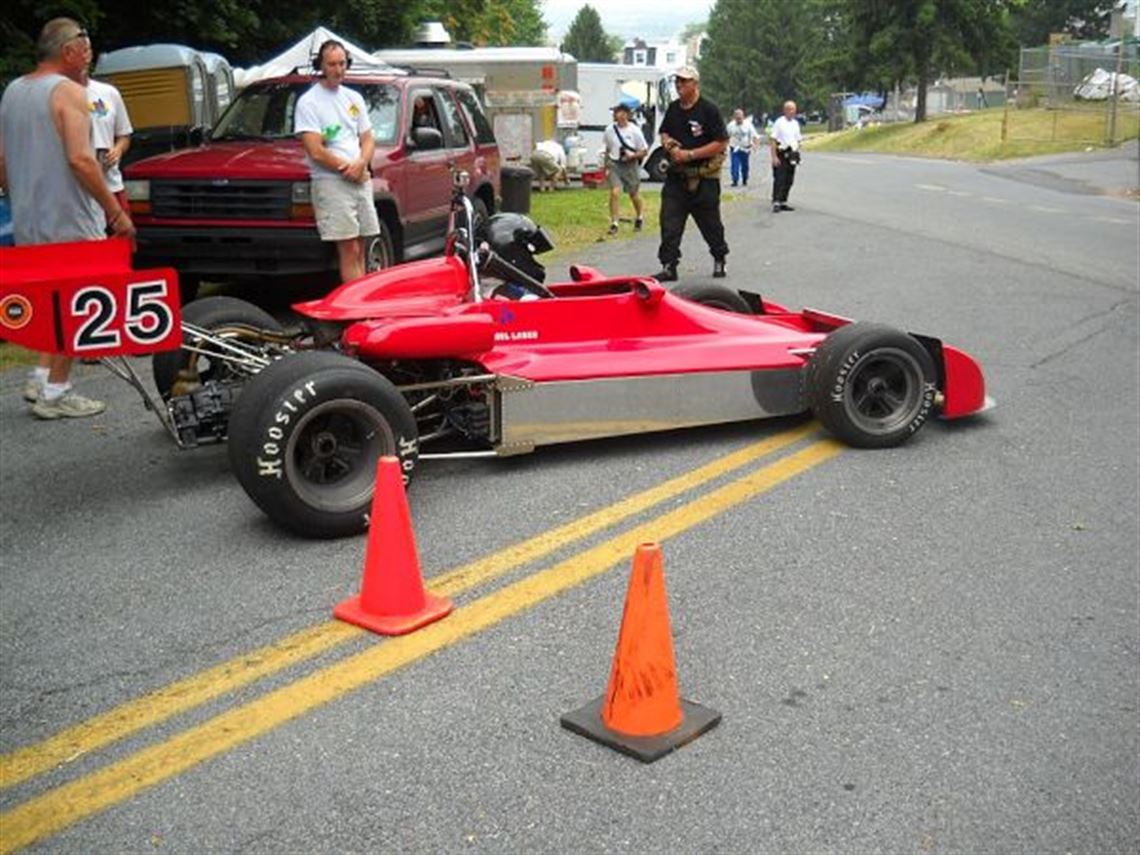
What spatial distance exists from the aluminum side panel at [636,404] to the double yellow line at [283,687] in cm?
56

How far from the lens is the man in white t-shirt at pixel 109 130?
29.0 feet

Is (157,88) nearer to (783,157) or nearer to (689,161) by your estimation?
(689,161)

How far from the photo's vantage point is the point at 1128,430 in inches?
270

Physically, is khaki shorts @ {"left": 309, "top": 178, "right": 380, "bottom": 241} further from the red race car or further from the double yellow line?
the double yellow line

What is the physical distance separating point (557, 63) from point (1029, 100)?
28138 millimetres

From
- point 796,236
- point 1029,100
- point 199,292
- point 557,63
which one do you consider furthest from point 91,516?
point 1029,100

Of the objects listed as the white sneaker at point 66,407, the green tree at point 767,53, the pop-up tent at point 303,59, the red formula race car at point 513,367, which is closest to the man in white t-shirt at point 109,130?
the white sneaker at point 66,407

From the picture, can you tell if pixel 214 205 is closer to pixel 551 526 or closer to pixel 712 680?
pixel 551 526

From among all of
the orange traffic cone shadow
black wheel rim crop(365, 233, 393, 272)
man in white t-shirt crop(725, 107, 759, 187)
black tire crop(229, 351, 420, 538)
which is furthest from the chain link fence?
the orange traffic cone shadow

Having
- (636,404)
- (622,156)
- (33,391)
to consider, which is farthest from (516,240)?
(622,156)

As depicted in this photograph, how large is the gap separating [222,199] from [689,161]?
4047mm

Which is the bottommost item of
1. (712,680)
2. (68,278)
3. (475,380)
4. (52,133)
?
(712,680)

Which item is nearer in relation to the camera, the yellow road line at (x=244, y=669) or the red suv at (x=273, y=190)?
the yellow road line at (x=244, y=669)

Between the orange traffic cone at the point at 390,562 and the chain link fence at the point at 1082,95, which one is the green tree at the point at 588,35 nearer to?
the chain link fence at the point at 1082,95
